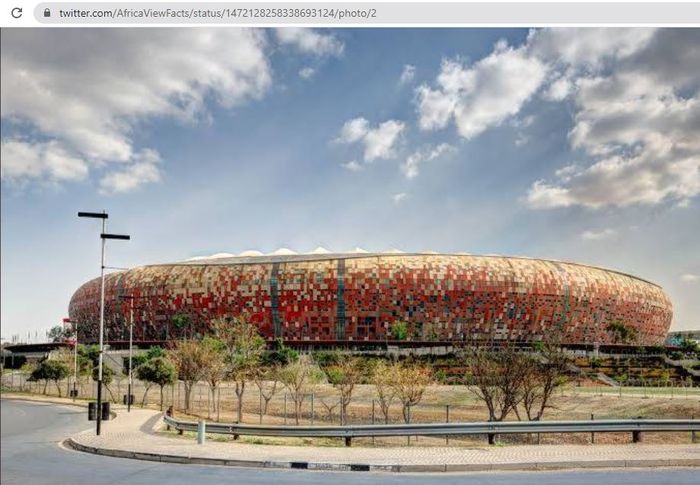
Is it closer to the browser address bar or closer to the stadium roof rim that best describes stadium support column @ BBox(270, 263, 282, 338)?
the stadium roof rim

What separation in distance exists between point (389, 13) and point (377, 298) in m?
91.8

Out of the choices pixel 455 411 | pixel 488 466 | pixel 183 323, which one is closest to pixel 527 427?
pixel 488 466

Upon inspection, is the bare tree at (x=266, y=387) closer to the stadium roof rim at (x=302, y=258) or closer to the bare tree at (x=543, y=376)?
the bare tree at (x=543, y=376)

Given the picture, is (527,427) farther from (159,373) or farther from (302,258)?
(302,258)

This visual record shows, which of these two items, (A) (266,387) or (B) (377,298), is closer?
(A) (266,387)

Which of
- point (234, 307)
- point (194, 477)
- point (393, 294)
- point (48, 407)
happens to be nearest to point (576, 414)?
A: point (194, 477)

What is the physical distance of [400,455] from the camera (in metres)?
17.4

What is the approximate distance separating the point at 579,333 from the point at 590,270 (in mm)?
11988

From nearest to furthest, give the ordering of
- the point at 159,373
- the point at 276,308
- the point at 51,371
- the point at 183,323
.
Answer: the point at 159,373 → the point at 51,371 → the point at 276,308 → the point at 183,323

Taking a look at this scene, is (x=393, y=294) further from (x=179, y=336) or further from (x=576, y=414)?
(x=576, y=414)

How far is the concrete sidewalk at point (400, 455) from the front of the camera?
15.7 metres

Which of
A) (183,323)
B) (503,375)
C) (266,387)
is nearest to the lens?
(503,375)

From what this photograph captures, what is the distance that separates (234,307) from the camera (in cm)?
10475

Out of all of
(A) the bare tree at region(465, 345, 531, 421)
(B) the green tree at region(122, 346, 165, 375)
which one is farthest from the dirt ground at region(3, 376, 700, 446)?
(B) the green tree at region(122, 346, 165, 375)
